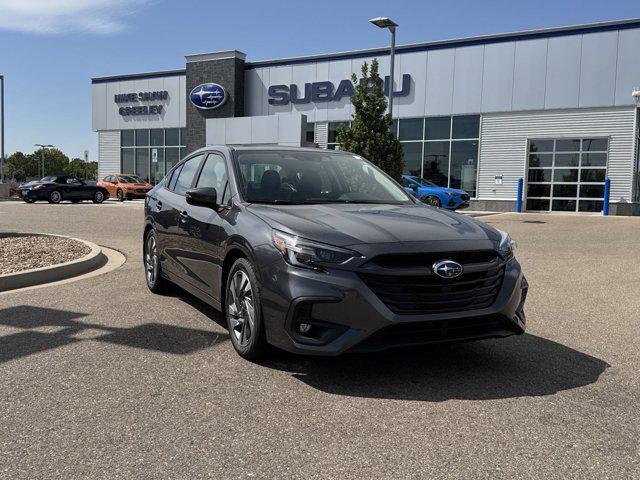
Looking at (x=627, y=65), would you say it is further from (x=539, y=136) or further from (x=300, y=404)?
(x=300, y=404)

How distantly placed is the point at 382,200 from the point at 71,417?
2.87m

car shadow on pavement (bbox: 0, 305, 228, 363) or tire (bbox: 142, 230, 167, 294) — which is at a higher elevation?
tire (bbox: 142, 230, 167, 294)

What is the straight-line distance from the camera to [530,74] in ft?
87.6

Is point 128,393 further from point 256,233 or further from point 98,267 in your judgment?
point 98,267

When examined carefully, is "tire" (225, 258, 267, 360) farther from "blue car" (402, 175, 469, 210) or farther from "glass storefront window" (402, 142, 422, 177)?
"glass storefront window" (402, 142, 422, 177)

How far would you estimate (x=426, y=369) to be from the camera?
161 inches

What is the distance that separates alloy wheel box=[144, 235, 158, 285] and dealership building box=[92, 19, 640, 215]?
20.9 m

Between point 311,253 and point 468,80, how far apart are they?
2644 centimetres

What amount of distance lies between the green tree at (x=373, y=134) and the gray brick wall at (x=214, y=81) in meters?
15.9

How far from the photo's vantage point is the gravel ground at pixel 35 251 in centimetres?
789

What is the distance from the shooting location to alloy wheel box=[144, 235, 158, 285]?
6.45 m

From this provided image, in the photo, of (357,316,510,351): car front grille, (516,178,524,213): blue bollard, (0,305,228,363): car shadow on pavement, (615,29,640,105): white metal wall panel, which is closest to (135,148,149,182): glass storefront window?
(516,178,524,213): blue bollard

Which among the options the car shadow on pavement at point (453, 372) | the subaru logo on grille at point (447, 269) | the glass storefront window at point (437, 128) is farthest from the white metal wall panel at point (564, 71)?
the subaru logo on grille at point (447, 269)

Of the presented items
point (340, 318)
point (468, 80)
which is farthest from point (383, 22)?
point (340, 318)
